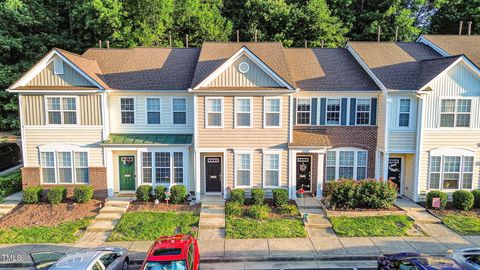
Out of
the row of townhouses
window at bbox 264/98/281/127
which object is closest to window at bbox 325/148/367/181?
the row of townhouses

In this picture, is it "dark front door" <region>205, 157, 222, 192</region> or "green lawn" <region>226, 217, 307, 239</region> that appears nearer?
"green lawn" <region>226, 217, 307, 239</region>

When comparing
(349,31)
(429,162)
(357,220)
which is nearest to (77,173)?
(357,220)

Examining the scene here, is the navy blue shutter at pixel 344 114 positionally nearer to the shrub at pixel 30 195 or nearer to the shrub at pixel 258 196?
the shrub at pixel 258 196

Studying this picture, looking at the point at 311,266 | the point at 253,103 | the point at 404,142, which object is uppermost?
the point at 253,103

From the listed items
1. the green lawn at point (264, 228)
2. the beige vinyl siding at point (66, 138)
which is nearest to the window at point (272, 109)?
the green lawn at point (264, 228)

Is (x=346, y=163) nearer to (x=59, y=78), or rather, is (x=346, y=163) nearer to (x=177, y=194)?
(x=177, y=194)

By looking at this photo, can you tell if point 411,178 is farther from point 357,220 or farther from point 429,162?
point 357,220

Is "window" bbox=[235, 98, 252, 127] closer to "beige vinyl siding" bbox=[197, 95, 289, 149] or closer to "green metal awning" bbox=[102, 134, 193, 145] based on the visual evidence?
"beige vinyl siding" bbox=[197, 95, 289, 149]
